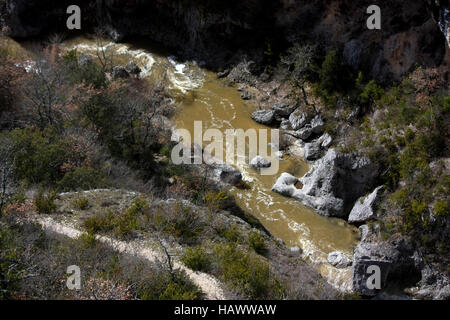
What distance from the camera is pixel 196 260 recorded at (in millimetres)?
12617

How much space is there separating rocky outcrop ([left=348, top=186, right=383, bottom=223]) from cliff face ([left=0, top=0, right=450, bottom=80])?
913 cm

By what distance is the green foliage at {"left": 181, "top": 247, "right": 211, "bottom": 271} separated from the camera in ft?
41.3

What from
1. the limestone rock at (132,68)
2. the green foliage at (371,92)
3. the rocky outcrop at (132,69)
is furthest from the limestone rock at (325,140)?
the limestone rock at (132,68)

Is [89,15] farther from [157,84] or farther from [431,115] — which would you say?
[431,115]

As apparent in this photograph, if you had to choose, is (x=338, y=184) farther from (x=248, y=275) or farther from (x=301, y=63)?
(x=301, y=63)

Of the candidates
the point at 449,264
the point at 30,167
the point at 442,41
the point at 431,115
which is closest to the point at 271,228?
the point at 449,264

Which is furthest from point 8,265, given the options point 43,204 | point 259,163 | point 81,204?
point 259,163

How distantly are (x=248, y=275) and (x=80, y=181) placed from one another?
9.24 metres

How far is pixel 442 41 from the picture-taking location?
23.7 metres

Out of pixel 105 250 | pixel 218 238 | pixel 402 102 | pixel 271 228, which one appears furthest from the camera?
pixel 402 102

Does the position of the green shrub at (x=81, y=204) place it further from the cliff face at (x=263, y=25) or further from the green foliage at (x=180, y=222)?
the cliff face at (x=263, y=25)

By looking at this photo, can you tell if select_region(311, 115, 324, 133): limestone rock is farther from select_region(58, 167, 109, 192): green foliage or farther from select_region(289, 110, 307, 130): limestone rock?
select_region(58, 167, 109, 192): green foliage

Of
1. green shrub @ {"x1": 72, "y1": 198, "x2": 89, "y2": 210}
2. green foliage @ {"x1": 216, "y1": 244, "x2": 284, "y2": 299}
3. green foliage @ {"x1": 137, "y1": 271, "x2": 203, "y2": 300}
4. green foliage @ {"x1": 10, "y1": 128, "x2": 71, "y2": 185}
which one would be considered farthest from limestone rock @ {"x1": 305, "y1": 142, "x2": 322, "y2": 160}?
green foliage @ {"x1": 137, "y1": 271, "x2": 203, "y2": 300}

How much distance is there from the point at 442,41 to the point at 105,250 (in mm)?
22915
